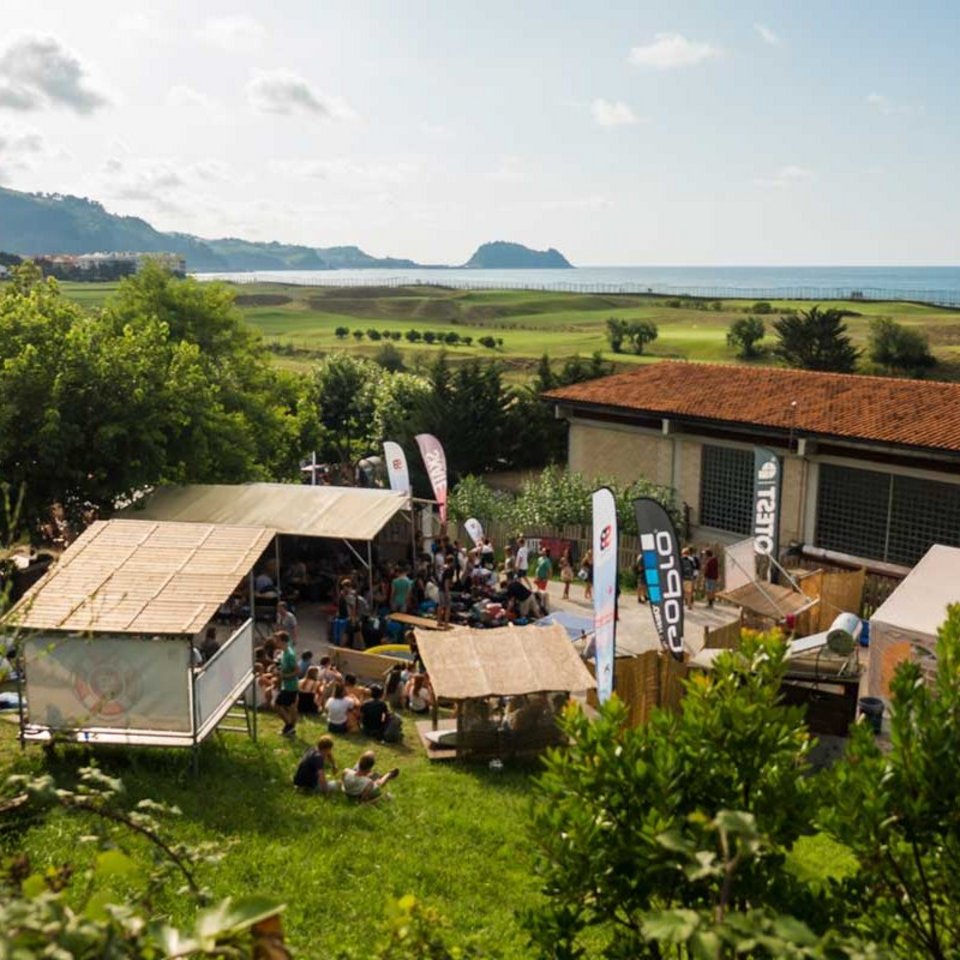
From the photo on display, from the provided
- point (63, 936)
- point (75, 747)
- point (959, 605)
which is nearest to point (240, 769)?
point (75, 747)

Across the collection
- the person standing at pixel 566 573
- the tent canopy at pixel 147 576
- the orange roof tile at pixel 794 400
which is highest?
the orange roof tile at pixel 794 400

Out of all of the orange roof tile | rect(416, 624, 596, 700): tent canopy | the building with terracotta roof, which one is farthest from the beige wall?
rect(416, 624, 596, 700): tent canopy

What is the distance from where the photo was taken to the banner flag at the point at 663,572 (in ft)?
50.6

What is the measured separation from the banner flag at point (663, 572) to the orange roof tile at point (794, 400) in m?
10.9

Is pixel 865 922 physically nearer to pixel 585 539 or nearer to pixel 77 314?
pixel 585 539

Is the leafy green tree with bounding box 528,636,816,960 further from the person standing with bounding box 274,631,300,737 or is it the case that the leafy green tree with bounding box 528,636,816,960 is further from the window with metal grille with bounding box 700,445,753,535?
the window with metal grille with bounding box 700,445,753,535

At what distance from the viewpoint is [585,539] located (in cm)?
2669

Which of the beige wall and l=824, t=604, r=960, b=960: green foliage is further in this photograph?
the beige wall

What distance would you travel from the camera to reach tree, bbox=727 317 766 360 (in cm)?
7950

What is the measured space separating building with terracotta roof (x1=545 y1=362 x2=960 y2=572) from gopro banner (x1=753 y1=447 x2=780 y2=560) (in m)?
4.35

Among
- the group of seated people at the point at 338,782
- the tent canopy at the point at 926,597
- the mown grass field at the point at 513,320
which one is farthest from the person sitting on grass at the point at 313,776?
the mown grass field at the point at 513,320

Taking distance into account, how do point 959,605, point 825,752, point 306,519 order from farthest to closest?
point 306,519 < point 825,752 < point 959,605

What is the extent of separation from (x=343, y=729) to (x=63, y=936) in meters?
13.0

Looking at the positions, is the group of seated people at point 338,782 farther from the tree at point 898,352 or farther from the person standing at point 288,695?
the tree at point 898,352
